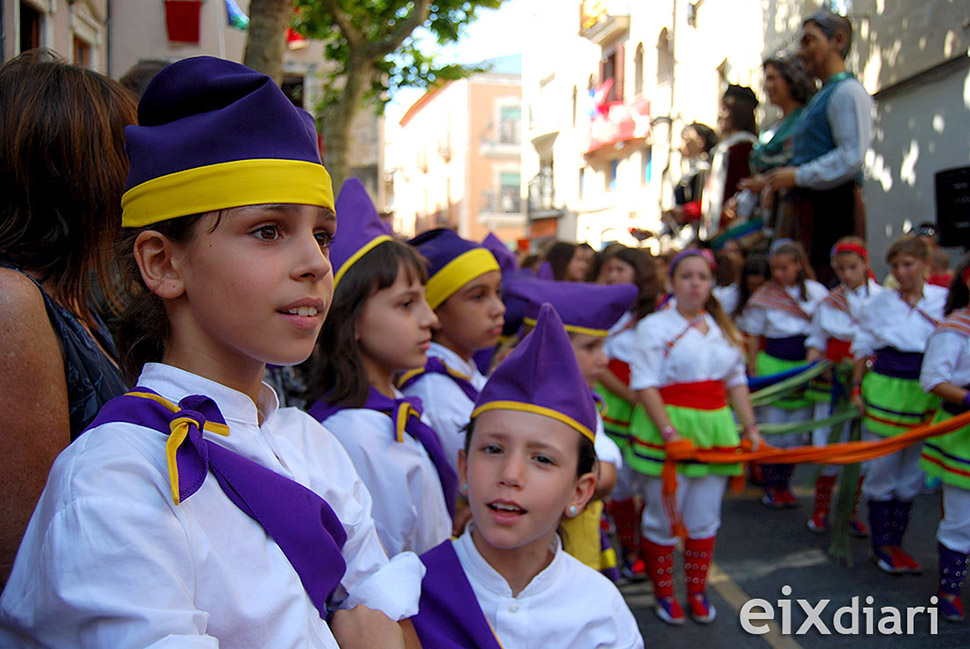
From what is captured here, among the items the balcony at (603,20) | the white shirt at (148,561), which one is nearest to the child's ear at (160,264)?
the white shirt at (148,561)

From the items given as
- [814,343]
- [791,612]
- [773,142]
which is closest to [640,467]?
[791,612]

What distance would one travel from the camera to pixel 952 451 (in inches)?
159

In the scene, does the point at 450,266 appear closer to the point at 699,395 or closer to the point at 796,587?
the point at 699,395

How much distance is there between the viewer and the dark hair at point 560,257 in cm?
631

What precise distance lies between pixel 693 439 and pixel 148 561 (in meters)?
3.45

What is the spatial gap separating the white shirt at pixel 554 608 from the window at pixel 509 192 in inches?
1575

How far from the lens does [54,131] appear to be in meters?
1.58

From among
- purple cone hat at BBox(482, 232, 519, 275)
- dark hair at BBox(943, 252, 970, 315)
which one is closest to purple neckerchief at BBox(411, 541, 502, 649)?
purple cone hat at BBox(482, 232, 519, 275)

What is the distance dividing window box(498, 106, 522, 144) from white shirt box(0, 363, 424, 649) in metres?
41.3

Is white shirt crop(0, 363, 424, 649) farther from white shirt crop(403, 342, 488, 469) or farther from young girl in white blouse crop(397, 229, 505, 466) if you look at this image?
young girl in white blouse crop(397, 229, 505, 466)

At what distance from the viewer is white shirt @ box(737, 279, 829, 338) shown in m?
6.40

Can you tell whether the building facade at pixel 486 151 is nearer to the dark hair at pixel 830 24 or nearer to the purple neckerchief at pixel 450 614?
the dark hair at pixel 830 24

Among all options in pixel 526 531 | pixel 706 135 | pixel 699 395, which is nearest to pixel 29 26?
pixel 699 395

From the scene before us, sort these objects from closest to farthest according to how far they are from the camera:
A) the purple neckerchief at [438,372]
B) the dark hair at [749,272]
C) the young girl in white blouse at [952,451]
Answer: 1. the purple neckerchief at [438,372]
2. the young girl in white blouse at [952,451]
3. the dark hair at [749,272]
